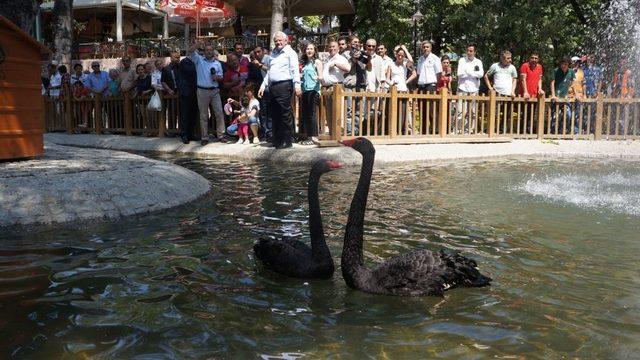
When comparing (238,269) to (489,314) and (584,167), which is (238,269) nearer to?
(489,314)

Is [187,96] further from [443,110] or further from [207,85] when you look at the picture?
[443,110]

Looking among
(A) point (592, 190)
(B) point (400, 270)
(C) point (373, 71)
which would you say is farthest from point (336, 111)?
(B) point (400, 270)

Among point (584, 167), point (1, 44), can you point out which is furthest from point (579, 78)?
point (1, 44)

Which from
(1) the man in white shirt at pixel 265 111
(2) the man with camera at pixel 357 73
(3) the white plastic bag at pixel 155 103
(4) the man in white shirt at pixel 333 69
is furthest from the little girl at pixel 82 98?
(2) the man with camera at pixel 357 73

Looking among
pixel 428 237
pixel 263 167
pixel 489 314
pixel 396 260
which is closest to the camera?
pixel 489 314

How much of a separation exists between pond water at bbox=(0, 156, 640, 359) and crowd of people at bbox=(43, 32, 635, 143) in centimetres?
505

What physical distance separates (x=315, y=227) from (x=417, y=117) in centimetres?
1098

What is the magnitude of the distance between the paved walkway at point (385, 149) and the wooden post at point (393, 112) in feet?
1.65

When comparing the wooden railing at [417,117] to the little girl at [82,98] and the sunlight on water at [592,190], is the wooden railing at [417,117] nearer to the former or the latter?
the little girl at [82,98]

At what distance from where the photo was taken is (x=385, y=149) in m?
13.0

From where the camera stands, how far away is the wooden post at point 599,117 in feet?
51.5

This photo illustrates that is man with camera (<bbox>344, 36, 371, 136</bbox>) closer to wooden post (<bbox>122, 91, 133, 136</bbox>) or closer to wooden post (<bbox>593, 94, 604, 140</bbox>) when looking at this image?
wooden post (<bbox>593, 94, 604, 140</bbox>)

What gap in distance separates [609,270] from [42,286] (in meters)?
4.26

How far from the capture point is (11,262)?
16.8ft
